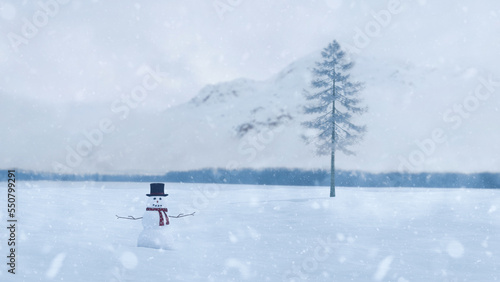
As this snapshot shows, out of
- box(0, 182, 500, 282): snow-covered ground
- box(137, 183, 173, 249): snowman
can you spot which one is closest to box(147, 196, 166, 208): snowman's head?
box(137, 183, 173, 249): snowman

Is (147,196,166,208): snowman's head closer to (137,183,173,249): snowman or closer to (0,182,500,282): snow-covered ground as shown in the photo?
(137,183,173,249): snowman

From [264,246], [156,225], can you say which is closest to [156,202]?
[156,225]

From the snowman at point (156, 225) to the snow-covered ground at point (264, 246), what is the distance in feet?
0.72

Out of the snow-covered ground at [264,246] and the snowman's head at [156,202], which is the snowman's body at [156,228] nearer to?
the snowman's head at [156,202]

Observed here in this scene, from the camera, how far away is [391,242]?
11820 millimetres

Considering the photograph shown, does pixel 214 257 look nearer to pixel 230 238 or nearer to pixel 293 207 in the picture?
pixel 230 238

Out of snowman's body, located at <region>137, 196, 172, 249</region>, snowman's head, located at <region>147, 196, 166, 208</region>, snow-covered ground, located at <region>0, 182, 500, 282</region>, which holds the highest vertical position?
snowman's head, located at <region>147, 196, 166, 208</region>

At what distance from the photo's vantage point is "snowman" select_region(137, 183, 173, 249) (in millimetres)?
10336

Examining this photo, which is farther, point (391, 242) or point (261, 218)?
point (261, 218)

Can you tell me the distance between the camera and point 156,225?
10.5 m

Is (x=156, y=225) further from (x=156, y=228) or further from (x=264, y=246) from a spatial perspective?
(x=264, y=246)

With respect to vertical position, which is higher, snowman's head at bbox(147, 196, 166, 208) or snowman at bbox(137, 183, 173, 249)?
snowman's head at bbox(147, 196, 166, 208)

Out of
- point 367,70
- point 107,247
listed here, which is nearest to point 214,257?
point 107,247

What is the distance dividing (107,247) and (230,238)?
3209 millimetres
